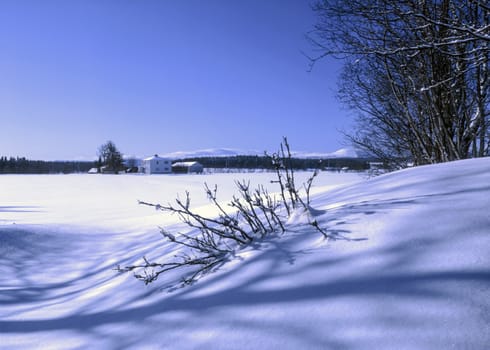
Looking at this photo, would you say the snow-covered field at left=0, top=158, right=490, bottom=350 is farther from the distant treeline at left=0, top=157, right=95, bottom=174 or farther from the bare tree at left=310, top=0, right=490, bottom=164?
the distant treeline at left=0, top=157, right=95, bottom=174

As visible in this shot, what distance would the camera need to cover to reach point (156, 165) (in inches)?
2827

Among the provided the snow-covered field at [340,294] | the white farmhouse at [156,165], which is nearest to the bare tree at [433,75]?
the snow-covered field at [340,294]

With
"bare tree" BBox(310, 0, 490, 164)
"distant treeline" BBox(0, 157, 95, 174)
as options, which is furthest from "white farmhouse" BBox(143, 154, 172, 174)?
"bare tree" BBox(310, 0, 490, 164)

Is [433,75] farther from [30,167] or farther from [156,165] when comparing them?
[30,167]

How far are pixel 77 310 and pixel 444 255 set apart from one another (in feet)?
7.85

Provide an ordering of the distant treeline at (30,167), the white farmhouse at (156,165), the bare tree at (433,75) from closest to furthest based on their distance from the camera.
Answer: the bare tree at (433,75) → the white farmhouse at (156,165) → the distant treeline at (30,167)

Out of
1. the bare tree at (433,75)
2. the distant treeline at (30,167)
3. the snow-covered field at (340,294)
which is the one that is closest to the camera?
the snow-covered field at (340,294)

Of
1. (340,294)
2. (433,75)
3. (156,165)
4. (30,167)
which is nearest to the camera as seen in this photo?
(340,294)

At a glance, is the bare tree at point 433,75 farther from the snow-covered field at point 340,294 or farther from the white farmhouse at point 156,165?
the white farmhouse at point 156,165

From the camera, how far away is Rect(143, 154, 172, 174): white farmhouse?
71000mm

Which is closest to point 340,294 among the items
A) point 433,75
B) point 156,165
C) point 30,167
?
point 433,75

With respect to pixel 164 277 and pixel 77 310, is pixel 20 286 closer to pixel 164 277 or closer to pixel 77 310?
pixel 77 310

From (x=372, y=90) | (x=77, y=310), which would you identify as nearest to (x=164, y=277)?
(x=77, y=310)

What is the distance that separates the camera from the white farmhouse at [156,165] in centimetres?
7100
